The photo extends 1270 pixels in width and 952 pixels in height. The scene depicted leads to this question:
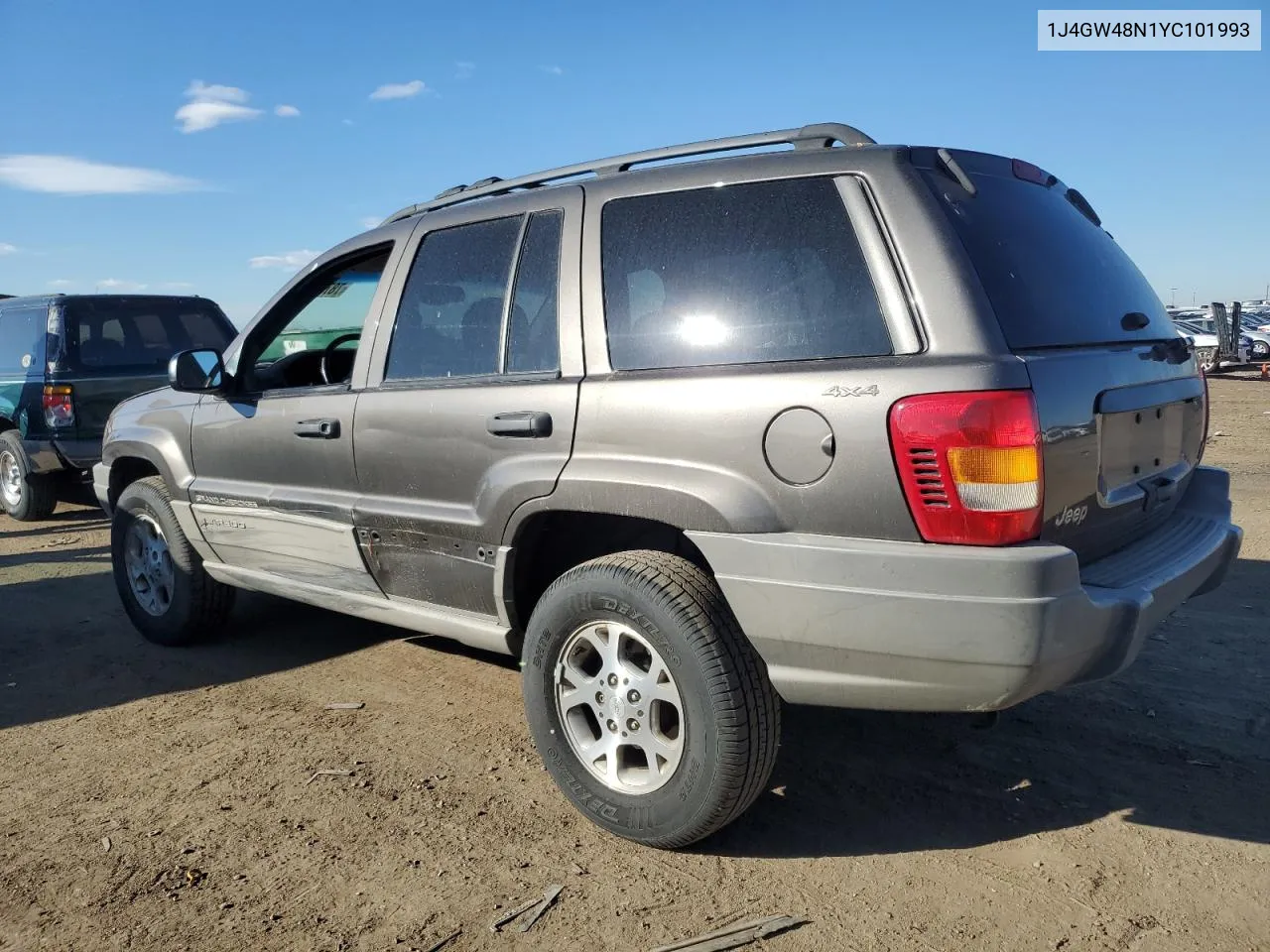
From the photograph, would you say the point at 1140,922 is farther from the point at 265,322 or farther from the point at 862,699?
the point at 265,322

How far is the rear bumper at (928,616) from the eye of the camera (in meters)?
2.35

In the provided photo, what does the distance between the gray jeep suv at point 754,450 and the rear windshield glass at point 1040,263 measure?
0.04ft

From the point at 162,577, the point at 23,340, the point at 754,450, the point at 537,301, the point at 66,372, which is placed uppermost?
the point at 23,340

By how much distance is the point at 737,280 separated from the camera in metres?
2.80

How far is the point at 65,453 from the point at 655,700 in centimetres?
722

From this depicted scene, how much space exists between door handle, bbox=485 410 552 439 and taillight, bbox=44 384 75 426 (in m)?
6.45

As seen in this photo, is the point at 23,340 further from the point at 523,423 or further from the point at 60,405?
the point at 523,423

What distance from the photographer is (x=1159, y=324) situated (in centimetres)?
334

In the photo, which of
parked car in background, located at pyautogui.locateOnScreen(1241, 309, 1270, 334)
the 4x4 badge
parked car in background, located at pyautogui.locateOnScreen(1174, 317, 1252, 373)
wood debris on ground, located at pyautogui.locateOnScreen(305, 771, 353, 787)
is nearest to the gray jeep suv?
the 4x4 badge

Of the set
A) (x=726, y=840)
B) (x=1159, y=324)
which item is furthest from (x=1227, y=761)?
(x=726, y=840)

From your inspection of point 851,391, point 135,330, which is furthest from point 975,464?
point 135,330

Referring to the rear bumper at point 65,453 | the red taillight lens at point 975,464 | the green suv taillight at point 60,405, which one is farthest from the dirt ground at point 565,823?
the green suv taillight at point 60,405

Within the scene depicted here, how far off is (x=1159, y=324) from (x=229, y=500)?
3.64m

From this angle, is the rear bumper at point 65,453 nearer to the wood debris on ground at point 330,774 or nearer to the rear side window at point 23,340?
the rear side window at point 23,340
